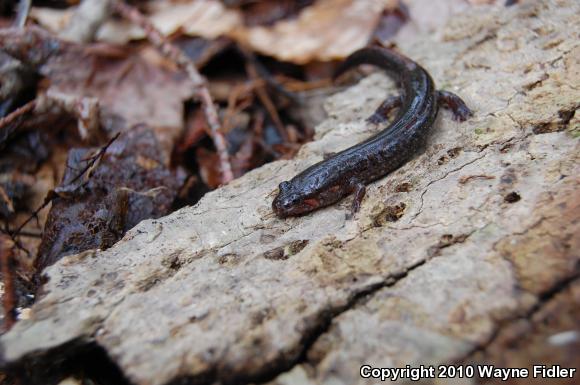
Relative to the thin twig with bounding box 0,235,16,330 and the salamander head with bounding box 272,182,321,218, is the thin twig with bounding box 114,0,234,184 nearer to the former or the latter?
the salamander head with bounding box 272,182,321,218

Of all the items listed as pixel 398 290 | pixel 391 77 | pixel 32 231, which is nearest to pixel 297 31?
pixel 391 77

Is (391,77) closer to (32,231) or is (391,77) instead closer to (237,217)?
(237,217)

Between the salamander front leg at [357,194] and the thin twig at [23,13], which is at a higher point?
the thin twig at [23,13]

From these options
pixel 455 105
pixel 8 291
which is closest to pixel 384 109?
pixel 455 105

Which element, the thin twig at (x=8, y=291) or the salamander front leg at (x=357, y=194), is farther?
the salamander front leg at (x=357, y=194)

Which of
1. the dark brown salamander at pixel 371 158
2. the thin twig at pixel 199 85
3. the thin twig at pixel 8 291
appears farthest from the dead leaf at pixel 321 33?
the thin twig at pixel 8 291

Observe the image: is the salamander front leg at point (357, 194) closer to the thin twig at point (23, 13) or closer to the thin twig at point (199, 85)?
the thin twig at point (199, 85)

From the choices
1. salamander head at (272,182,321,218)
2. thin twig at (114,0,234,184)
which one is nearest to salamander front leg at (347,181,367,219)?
salamander head at (272,182,321,218)

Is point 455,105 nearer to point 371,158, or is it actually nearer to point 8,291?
point 371,158
